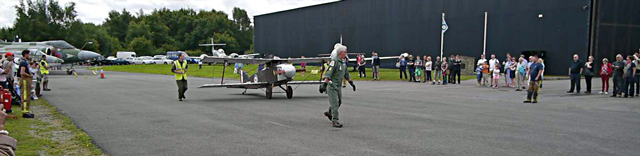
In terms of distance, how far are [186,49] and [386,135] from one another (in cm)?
9916

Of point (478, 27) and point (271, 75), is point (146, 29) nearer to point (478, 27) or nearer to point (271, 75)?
point (478, 27)

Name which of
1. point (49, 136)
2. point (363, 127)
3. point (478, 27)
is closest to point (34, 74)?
point (49, 136)

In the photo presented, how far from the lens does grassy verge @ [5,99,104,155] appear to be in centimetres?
668

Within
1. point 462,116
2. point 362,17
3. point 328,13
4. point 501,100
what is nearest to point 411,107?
point 462,116

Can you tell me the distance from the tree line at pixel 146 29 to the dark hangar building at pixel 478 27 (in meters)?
42.9

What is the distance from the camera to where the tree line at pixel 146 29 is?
70.6 m

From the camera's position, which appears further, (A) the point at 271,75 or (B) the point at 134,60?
(B) the point at 134,60

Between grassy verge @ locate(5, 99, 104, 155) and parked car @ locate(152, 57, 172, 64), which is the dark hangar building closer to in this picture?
grassy verge @ locate(5, 99, 104, 155)

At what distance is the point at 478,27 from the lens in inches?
1316

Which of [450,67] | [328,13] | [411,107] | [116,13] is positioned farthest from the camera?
[116,13]

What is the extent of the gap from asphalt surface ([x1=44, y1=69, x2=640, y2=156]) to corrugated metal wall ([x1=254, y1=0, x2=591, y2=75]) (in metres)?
16.0

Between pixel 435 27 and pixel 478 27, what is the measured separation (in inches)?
154

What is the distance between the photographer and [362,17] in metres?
43.8

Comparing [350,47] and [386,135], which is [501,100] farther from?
[350,47]
